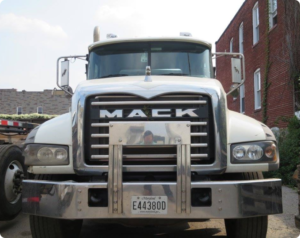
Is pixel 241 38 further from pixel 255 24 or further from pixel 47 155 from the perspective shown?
pixel 47 155

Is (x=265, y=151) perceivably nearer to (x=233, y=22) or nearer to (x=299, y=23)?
(x=299, y=23)

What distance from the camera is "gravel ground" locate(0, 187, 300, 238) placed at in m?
4.68

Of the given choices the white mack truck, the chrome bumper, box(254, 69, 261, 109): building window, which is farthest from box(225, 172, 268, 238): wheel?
box(254, 69, 261, 109): building window

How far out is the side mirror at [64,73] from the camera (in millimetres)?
5703

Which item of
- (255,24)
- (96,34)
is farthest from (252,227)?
(255,24)

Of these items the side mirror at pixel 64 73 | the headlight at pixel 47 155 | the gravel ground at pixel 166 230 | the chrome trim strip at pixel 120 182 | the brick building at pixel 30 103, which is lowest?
the gravel ground at pixel 166 230

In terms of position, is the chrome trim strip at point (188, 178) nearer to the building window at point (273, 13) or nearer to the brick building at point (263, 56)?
the brick building at point (263, 56)

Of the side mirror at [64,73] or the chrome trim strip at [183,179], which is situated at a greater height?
the side mirror at [64,73]

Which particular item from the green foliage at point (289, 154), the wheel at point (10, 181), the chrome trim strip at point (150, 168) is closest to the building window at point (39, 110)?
the green foliage at point (289, 154)

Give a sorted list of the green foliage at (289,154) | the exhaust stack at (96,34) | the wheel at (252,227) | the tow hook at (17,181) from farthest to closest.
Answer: the green foliage at (289,154), the exhaust stack at (96,34), the tow hook at (17,181), the wheel at (252,227)

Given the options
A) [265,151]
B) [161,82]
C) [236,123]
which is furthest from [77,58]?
[265,151]

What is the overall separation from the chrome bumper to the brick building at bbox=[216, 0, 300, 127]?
874 centimetres

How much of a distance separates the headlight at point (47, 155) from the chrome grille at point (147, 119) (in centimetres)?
22

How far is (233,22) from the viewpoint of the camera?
1867 centimetres
